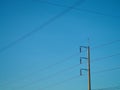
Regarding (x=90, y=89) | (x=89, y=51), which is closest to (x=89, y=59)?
(x=89, y=51)

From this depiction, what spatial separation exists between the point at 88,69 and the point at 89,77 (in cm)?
107

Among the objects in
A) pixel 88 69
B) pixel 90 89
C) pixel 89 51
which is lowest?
pixel 90 89

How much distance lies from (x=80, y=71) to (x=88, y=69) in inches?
109

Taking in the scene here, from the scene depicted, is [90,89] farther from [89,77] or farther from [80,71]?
[80,71]

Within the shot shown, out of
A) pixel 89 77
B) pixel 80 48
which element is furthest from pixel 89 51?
pixel 89 77

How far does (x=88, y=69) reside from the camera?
3284cm

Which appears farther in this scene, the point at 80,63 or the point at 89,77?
the point at 80,63

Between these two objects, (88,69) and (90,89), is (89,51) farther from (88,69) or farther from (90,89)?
(90,89)

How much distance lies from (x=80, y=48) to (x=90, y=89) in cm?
616

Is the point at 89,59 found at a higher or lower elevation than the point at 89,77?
higher

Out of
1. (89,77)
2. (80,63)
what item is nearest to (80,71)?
(80,63)

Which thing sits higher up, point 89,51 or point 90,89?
point 89,51

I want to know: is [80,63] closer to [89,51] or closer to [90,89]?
[89,51]

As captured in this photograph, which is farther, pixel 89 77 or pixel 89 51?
pixel 89 51
